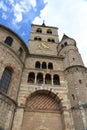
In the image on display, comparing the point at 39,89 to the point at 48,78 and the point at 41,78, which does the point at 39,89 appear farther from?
the point at 48,78

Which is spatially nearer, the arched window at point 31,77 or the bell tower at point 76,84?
the bell tower at point 76,84

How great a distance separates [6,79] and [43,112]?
5022mm

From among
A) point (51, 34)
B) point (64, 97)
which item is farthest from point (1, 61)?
point (51, 34)

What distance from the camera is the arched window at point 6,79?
13.5 meters

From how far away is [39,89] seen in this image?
1559 cm

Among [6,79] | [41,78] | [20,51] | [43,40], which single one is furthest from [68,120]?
[43,40]

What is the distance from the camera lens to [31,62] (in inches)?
757

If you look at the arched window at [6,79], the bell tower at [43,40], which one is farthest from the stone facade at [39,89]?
the bell tower at [43,40]

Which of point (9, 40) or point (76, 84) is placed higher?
point (9, 40)

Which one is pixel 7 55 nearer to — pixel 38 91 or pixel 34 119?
pixel 38 91

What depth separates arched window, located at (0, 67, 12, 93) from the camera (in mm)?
13531

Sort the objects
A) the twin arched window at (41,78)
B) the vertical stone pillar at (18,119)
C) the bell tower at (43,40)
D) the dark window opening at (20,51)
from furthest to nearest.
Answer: the bell tower at (43,40)
the dark window opening at (20,51)
the twin arched window at (41,78)
the vertical stone pillar at (18,119)

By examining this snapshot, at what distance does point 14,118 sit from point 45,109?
11.4 ft

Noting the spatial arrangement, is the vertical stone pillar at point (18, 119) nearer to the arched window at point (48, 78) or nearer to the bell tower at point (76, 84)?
the bell tower at point (76, 84)
